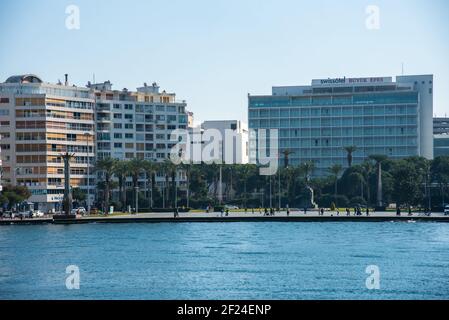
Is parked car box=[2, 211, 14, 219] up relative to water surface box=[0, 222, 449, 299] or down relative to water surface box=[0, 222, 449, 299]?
up

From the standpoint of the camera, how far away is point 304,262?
299ft

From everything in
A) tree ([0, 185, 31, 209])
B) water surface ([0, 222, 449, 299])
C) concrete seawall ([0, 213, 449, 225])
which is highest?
tree ([0, 185, 31, 209])

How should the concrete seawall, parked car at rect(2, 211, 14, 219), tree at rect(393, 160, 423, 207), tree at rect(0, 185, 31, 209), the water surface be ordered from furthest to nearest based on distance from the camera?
1. tree at rect(393, 160, 423, 207)
2. tree at rect(0, 185, 31, 209)
3. parked car at rect(2, 211, 14, 219)
4. the concrete seawall
5. the water surface

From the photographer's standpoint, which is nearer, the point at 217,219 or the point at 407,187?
the point at 217,219

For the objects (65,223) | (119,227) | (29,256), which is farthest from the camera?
(65,223)

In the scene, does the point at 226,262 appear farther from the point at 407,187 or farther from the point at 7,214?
the point at 407,187

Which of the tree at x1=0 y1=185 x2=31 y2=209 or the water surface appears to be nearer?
the water surface

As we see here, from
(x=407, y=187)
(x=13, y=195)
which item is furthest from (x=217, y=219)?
(x=407, y=187)

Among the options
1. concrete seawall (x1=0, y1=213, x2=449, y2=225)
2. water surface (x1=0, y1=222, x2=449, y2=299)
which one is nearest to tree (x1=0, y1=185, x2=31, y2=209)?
concrete seawall (x1=0, y1=213, x2=449, y2=225)

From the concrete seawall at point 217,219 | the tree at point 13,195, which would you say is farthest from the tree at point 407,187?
the tree at point 13,195

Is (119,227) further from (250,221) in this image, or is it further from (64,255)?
(64,255)

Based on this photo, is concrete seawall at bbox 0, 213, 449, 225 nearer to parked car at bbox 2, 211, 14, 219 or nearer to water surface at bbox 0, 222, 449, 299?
parked car at bbox 2, 211, 14, 219
